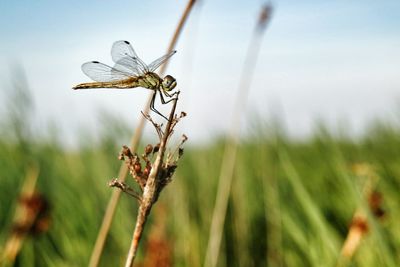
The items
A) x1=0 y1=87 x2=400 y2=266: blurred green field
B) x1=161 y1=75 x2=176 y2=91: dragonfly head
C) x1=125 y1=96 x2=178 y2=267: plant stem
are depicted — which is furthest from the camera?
x1=0 y1=87 x2=400 y2=266: blurred green field

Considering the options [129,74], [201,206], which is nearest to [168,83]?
[129,74]

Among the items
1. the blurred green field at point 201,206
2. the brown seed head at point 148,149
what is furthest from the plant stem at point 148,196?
the blurred green field at point 201,206

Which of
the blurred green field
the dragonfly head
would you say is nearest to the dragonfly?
the dragonfly head

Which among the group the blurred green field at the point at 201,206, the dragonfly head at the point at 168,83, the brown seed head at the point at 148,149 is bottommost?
the blurred green field at the point at 201,206

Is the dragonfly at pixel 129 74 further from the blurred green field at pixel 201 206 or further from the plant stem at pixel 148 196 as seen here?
the blurred green field at pixel 201 206

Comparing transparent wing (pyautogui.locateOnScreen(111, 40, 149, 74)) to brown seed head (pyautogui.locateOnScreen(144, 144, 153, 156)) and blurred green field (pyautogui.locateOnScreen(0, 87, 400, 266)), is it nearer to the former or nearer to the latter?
brown seed head (pyautogui.locateOnScreen(144, 144, 153, 156))

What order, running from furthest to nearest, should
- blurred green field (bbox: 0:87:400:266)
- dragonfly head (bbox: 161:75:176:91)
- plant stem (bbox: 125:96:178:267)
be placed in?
blurred green field (bbox: 0:87:400:266), dragonfly head (bbox: 161:75:176:91), plant stem (bbox: 125:96:178:267)

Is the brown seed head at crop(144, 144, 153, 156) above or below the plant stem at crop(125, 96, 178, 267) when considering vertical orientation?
above
